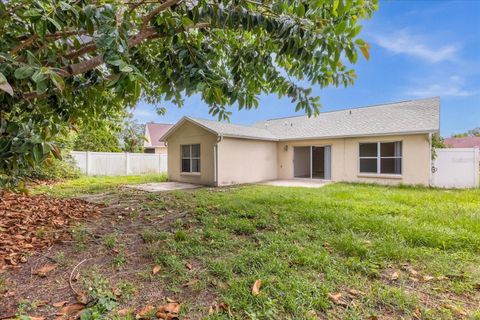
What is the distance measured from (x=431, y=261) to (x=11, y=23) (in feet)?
20.0

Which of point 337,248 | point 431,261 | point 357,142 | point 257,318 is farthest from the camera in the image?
point 357,142

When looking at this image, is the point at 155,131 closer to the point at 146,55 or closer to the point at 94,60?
the point at 146,55

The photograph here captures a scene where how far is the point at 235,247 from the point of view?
387cm

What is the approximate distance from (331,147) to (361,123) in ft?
5.99

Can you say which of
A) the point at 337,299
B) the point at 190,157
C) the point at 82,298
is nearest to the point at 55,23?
the point at 82,298

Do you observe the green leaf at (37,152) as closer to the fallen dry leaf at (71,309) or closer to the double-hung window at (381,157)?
the fallen dry leaf at (71,309)

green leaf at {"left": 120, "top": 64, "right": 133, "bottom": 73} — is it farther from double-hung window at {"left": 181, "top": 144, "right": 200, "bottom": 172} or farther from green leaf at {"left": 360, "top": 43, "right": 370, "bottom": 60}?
double-hung window at {"left": 181, "top": 144, "right": 200, "bottom": 172}

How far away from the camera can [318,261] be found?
3340 millimetres

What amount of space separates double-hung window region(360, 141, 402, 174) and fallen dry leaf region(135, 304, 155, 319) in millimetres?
11331

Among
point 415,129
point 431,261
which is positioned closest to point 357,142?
point 415,129

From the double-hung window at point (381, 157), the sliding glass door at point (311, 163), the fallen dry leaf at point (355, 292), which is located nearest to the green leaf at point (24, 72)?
the fallen dry leaf at point (355, 292)

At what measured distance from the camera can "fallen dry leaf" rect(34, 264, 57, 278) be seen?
3001 millimetres

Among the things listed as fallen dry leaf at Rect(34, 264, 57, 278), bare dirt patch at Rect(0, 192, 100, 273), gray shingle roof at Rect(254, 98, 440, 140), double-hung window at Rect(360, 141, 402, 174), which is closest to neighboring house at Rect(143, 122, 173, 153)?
gray shingle roof at Rect(254, 98, 440, 140)

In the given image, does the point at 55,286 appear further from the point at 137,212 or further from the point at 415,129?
the point at 415,129
